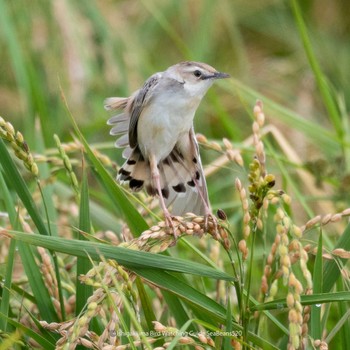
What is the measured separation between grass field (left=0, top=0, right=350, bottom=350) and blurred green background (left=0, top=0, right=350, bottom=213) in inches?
0.6

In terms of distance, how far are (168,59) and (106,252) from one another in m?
5.83

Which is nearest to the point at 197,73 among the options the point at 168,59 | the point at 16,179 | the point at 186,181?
the point at 186,181

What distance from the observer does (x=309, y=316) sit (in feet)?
8.50

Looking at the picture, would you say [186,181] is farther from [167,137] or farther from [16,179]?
[16,179]

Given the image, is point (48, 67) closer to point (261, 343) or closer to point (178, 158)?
point (178, 158)

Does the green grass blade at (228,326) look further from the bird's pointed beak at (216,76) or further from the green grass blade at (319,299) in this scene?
the bird's pointed beak at (216,76)

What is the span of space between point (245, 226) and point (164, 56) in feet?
19.0

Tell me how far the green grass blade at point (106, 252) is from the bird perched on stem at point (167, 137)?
27.0 inches

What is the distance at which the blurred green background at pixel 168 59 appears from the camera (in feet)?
17.6

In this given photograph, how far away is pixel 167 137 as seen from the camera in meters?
3.20

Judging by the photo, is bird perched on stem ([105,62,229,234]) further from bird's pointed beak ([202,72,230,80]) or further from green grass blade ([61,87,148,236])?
green grass blade ([61,87,148,236])

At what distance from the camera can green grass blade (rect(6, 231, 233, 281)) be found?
2363 millimetres

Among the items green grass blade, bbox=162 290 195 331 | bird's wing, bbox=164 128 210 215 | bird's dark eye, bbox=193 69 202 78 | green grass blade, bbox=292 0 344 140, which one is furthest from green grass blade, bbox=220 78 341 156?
green grass blade, bbox=162 290 195 331

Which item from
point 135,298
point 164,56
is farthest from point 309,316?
point 164,56
